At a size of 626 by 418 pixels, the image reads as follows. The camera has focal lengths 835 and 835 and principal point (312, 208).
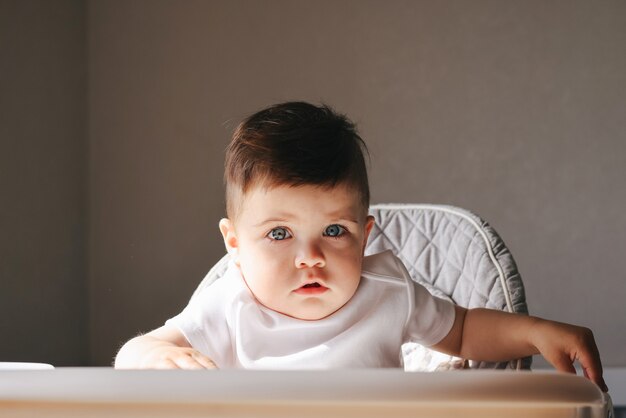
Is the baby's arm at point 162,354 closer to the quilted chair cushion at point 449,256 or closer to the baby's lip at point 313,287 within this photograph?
the baby's lip at point 313,287

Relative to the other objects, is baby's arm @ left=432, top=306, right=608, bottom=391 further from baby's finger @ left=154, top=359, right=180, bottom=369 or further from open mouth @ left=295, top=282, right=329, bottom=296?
baby's finger @ left=154, top=359, right=180, bottom=369

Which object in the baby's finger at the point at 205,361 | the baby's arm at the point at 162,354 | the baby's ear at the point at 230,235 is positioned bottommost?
the baby's arm at the point at 162,354

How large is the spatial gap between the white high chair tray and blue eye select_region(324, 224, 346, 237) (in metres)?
0.58

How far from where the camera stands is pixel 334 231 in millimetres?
892

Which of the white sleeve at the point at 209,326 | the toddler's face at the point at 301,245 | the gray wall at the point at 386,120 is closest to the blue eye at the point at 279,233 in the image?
the toddler's face at the point at 301,245

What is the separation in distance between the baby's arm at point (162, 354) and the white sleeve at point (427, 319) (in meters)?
0.26

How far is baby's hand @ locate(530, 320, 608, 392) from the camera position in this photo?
0.78 m

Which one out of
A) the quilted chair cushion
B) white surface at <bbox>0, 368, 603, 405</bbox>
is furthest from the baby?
white surface at <bbox>0, 368, 603, 405</bbox>

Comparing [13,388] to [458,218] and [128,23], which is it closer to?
[458,218]

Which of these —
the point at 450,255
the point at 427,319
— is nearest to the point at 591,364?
the point at 427,319

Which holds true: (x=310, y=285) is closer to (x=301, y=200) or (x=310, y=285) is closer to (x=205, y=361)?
(x=301, y=200)

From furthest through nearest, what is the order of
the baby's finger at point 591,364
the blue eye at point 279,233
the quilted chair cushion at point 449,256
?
the quilted chair cushion at point 449,256 → the blue eye at point 279,233 → the baby's finger at point 591,364

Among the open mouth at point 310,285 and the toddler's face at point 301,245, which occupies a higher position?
the toddler's face at point 301,245

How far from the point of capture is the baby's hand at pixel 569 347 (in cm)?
78
